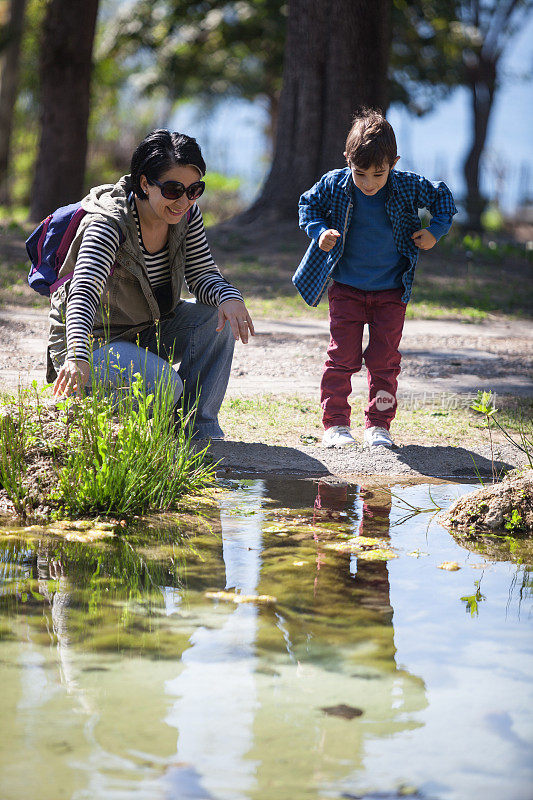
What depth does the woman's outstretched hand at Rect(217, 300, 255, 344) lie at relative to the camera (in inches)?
172

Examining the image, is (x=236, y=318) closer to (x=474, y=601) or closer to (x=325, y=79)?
(x=474, y=601)

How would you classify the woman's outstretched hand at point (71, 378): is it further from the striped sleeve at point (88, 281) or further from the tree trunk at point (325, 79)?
the tree trunk at point (325, 79)

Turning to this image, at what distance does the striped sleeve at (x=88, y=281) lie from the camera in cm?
396

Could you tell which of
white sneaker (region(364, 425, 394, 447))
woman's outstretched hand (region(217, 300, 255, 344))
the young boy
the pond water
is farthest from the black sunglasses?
white sneaker (region(364, 425, 394, 447))

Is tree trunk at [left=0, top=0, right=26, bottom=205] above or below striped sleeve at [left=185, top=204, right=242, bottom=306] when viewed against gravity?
above

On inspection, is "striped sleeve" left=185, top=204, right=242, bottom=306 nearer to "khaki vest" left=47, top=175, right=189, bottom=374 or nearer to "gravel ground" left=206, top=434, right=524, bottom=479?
"khaki vest" left=47, top=175, right=189, bottom=374

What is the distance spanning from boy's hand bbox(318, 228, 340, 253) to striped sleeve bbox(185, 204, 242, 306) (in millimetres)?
495

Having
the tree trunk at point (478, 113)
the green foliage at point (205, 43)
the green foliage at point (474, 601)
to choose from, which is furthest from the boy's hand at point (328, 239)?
the tree trunk at point (478, 113)

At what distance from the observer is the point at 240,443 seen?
4.95m

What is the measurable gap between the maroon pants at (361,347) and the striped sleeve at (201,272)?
27.9 inches

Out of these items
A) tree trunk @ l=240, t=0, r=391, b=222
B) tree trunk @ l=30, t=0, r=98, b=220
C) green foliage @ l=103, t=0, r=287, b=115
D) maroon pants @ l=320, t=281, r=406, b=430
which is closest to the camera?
maroon pants @ l=320, t=281, r=406, b=430

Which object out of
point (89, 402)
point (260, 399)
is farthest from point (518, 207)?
point (89, 402)

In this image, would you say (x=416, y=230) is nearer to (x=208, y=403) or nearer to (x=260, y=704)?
(x=208, y=403)

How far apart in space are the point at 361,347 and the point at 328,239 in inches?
26.3
